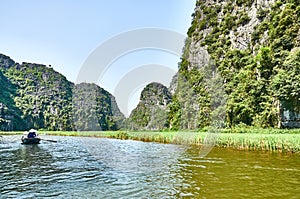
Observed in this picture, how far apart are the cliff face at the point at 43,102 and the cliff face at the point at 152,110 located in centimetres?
1464

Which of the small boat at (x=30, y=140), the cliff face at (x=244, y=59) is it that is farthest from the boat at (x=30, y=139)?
the cliff face at (x=244, y=59)

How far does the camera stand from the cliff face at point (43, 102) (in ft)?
339

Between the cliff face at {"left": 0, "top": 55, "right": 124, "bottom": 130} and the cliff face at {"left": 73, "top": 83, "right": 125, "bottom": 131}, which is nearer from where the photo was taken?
the cliff face at {"left": 73, "top": 83, "right": 125, "bottom": 131}

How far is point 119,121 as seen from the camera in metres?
107

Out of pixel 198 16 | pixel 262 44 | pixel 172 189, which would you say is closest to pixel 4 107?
pixel 198 16

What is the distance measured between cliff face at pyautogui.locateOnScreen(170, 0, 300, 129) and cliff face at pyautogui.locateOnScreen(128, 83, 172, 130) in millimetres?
17799

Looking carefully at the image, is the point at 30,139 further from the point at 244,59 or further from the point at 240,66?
the point at 244,59

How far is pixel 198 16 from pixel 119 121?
54.7 m

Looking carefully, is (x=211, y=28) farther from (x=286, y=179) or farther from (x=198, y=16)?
(x=286, y=179)

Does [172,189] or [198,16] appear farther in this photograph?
[198,16]

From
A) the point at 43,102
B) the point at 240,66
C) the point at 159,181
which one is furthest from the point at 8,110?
the point at 159,181

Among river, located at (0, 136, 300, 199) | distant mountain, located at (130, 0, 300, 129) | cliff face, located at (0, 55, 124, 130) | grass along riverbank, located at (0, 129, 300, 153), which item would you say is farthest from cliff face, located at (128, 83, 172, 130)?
river, located at (0, 136, 300, 199)

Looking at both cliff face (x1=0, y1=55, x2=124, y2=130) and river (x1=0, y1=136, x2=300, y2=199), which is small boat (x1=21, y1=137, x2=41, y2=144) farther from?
cliff face (x1=0, y1=55, x2=124, y2=130)

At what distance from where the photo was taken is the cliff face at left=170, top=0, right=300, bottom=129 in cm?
3397
